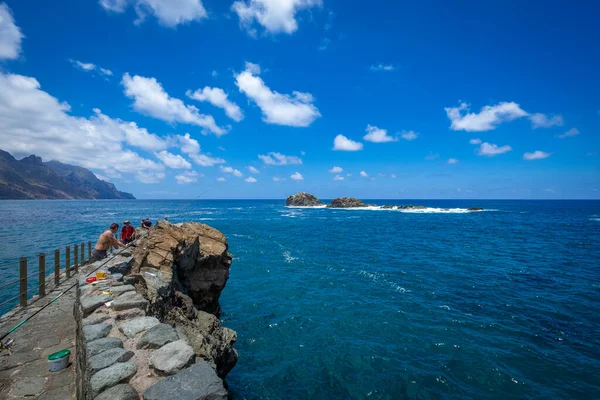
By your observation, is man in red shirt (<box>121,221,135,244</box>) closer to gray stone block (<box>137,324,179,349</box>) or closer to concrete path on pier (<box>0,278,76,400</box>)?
concrete path on pier (<box>0,278,76,400</box>)

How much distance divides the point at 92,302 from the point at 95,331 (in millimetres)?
1592

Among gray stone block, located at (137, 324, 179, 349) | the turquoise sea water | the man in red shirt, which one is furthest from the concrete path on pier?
the man in red shirt

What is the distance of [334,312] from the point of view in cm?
1512

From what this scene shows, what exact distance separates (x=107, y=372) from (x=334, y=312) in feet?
40.8

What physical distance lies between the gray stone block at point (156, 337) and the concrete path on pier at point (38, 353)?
6.16 ft

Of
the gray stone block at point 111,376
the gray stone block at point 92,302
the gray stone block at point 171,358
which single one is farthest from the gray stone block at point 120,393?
the gray stone block at point 92,302

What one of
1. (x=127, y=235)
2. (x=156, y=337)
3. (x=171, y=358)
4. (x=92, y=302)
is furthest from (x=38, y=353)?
(x=127, y=235)

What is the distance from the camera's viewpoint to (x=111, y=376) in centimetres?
423

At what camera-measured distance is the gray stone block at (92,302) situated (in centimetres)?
651

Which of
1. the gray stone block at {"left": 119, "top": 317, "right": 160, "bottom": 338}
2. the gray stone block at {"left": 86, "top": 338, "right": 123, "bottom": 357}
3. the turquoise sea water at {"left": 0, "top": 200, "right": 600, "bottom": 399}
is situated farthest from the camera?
the turquoise sea water at {"left": 0, "top": 200, "right": 600, "bottom": 399}

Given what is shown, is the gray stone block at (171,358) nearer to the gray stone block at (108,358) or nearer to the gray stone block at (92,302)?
the gray stone block at (108,358)

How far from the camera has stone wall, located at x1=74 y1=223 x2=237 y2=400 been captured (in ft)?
13.2

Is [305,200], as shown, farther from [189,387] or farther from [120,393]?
[120,393]

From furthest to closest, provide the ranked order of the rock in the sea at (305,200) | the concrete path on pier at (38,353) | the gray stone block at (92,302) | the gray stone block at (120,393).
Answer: the rock in the sea at (305,200), the gray stone block at (92,302), the concrete path on pier at (38,353), the gray stone block at (120,393)
